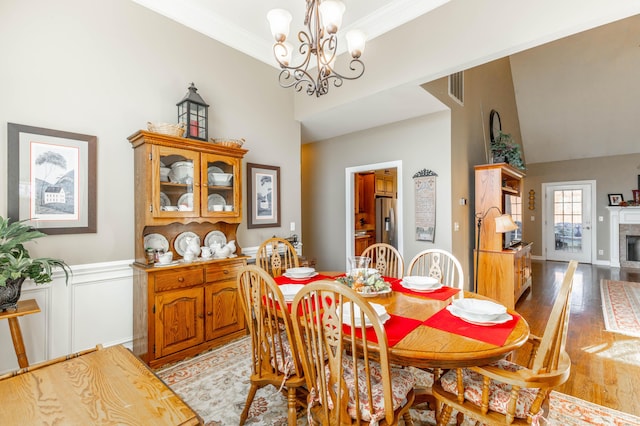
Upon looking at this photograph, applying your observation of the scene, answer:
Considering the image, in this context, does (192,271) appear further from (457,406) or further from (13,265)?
(457,406)

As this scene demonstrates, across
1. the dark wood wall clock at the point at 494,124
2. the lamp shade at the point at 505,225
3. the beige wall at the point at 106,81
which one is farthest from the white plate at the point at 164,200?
the dark wood wall clock at the point at 494,124

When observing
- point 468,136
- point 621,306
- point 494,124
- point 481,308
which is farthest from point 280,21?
point 621,306

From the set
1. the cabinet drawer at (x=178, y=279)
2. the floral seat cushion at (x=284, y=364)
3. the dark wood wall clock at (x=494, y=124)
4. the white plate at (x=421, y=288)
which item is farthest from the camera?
the dark wood wall clock at (x=494, y=124)

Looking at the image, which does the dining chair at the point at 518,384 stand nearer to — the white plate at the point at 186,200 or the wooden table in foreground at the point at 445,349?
the wooden table in foreground at the point at 445,349

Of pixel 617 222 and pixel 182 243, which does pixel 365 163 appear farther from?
pixel 617 222

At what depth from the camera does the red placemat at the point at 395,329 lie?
1.35 metres

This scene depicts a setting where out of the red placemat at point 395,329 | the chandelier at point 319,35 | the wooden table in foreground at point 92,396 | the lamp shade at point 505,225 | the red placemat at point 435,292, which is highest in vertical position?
the chandelier at point 319,35

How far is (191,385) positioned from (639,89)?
8.56 metres

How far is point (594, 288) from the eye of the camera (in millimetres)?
5094

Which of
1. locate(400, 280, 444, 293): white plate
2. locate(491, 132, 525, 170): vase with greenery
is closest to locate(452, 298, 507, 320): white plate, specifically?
locate(400, 280, 444, 293): white plate

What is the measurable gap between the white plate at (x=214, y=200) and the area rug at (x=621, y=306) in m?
4.38

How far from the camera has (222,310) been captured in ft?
9.44

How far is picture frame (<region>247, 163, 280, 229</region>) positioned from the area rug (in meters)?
4.00

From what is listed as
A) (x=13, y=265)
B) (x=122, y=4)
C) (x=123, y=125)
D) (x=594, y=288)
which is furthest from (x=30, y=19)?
(x=594, y=288)
